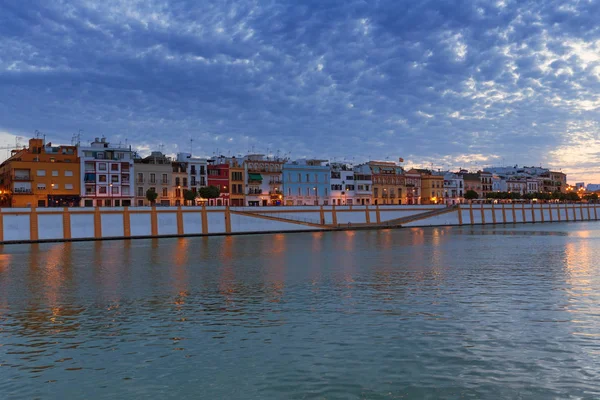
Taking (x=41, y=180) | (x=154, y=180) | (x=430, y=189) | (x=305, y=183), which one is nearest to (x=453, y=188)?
(x=430, y=189)

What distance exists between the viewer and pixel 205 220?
77.7 m

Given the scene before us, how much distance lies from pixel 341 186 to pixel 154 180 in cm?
4060

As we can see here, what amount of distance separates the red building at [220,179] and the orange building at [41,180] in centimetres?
2292

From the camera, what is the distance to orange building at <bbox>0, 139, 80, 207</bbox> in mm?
82688

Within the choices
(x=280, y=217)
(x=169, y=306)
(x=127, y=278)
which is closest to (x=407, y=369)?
(x=169, y=306)

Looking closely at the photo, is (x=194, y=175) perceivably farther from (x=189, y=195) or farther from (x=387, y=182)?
(x=387, y=182)

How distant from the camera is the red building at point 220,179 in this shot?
102 m

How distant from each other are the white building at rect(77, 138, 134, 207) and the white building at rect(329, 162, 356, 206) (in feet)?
138

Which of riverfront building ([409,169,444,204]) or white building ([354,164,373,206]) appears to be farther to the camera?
riverfront building ([409,169,444,204])

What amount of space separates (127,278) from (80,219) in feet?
130

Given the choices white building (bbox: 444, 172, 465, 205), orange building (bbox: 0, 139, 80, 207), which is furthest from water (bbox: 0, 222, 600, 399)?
white building (bbox: 444, 172, 465, 205)

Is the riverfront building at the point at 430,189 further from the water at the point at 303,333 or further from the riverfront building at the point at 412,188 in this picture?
the water at the point at 303,333

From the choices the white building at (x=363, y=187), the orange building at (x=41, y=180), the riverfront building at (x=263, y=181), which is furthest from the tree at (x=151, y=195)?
the white building at (x=363, y=187)

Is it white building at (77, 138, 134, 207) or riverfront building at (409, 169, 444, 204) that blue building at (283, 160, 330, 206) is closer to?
white building at (77, 138, 134, 207)
